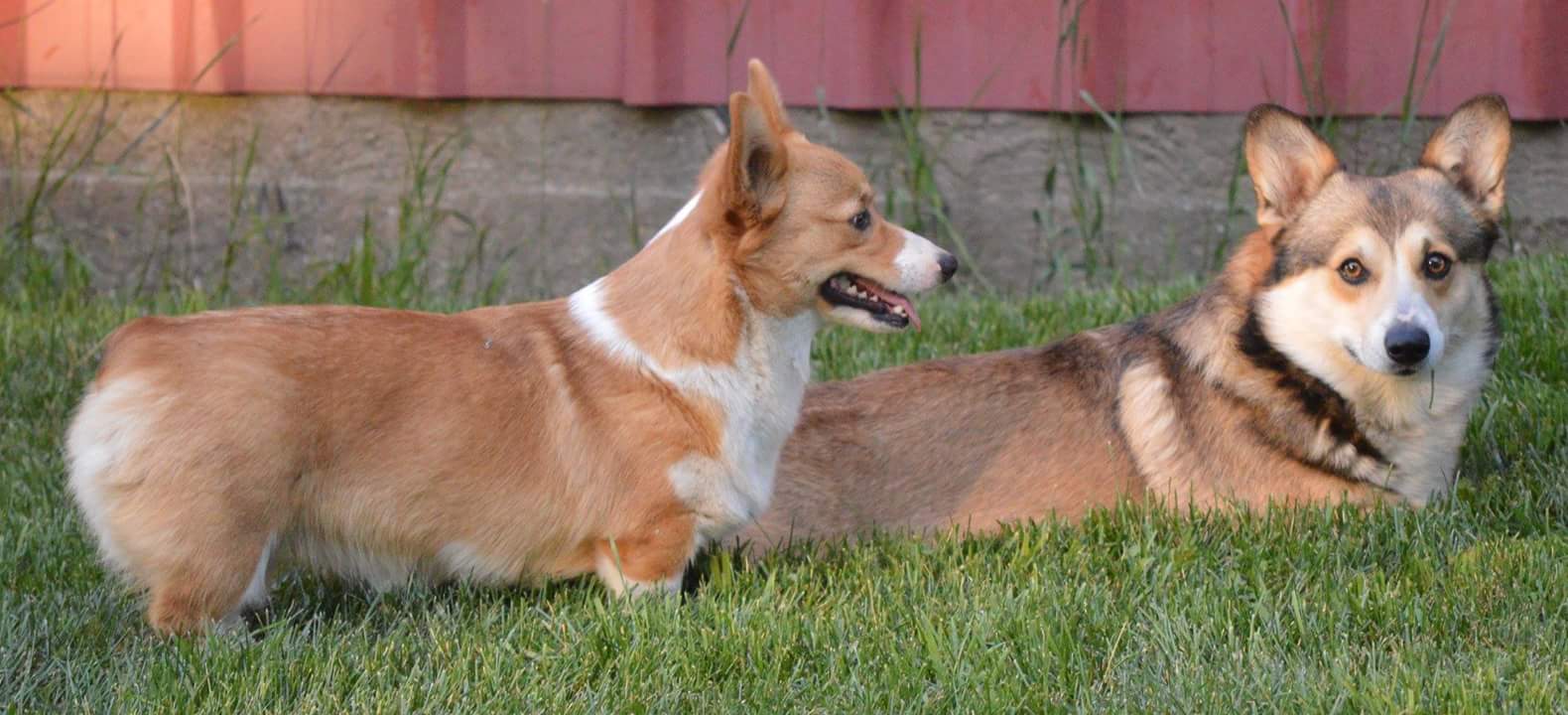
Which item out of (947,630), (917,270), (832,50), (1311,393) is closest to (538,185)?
(832,50)

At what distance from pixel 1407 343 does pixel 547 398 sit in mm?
1987

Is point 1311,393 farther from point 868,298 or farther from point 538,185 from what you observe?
point 538,185

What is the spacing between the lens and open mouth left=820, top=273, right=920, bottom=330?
3.83 meters

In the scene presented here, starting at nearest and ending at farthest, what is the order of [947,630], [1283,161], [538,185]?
1. [947,630]
2. [1283,161]
3. [538,185]

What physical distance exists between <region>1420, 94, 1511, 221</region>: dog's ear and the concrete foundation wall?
2.86m

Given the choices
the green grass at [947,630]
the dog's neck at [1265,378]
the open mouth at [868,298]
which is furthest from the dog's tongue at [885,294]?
the dog's neck at [1265,378]

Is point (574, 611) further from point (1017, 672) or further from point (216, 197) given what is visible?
point (216, 197)

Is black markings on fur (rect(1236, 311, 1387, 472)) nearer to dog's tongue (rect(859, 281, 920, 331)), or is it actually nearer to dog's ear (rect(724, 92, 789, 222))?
dog's tongue (rect(859, 281, 920, 331))

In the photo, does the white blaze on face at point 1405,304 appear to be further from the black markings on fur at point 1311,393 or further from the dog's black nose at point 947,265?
the dog's black nose at point 947,265

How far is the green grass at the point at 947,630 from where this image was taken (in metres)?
3.18

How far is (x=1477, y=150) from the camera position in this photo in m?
4.26

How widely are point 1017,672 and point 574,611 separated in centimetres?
107

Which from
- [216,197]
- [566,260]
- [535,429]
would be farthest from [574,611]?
[216,197]

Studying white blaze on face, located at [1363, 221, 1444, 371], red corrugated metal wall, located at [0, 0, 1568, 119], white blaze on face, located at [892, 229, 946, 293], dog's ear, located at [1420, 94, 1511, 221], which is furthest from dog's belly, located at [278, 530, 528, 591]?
red corrugated metal wall, located at [0, 0, 1568, 119]
